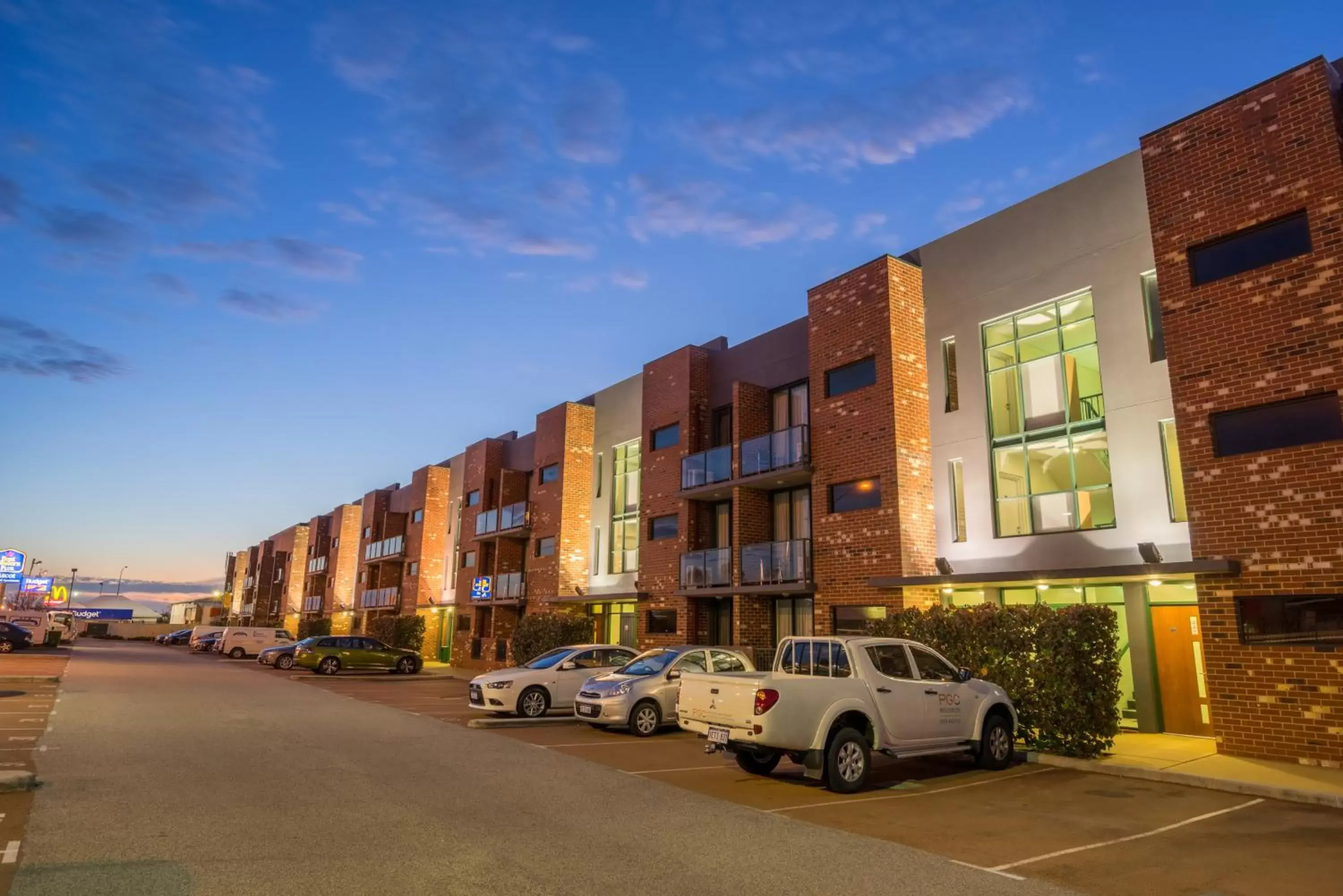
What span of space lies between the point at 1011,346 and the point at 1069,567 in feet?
15.8

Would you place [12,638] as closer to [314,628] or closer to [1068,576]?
[314,628]

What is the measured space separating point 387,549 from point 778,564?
33284 millimetres

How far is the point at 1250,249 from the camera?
513 inches

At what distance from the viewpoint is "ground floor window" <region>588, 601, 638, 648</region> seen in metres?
27.2

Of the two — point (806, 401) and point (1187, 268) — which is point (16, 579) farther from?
point (1187, 268)

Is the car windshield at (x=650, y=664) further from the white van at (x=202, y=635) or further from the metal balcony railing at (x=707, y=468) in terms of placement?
the white van at (x=202, y=635)

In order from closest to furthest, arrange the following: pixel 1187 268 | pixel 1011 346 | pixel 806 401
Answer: pixel 1187 268 < pixel 1011 346 < pixel 806 401

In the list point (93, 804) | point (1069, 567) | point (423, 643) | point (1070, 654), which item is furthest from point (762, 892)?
point (423, 643)

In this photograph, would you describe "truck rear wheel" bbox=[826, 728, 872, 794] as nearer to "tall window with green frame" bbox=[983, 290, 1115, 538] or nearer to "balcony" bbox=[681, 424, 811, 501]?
"tall window with green frame" bbox=[983, 290, 1115, 538]

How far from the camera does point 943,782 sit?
1055cm

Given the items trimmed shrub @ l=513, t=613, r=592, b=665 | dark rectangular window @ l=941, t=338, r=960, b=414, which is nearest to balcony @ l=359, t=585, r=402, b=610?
trimmed shrub @ l=513, t=613, r=592, b=665

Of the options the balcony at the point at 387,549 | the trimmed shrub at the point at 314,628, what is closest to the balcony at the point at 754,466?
the balcony at the point at 387,549

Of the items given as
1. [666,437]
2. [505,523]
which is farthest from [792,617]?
[505,523]

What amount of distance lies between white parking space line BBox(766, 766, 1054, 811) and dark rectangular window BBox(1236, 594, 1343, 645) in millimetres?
3840
